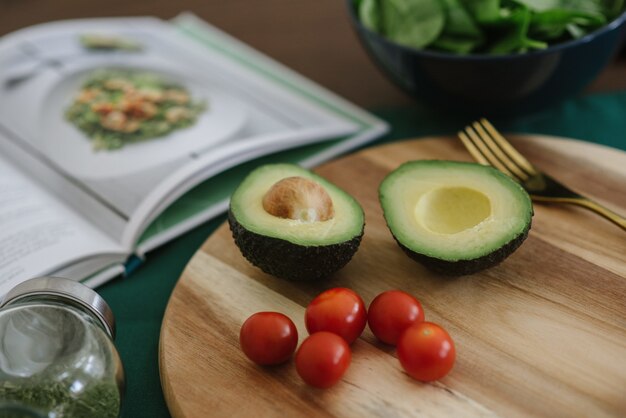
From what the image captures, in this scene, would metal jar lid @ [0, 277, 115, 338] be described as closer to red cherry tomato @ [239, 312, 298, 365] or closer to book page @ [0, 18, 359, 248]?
red cherry tomato @ [239, 312, 298, 365]

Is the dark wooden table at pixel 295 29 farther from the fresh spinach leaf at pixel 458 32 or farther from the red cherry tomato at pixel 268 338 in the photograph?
the red cherry tomato at pixel 268 338

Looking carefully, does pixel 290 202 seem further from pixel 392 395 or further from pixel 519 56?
pixel 519 56

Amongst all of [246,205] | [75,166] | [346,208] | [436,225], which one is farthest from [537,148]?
[75,166]

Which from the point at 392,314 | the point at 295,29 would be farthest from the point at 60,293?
the point at 295,29

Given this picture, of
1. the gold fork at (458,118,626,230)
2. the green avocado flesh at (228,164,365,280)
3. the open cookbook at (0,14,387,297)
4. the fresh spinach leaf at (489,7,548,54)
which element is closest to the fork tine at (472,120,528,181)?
the gold fork at (458,118,626,230)

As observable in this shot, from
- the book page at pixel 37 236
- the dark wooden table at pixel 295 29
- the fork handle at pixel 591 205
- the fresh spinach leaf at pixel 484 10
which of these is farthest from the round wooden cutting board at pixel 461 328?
the dark wooden table at pixel 295 29
